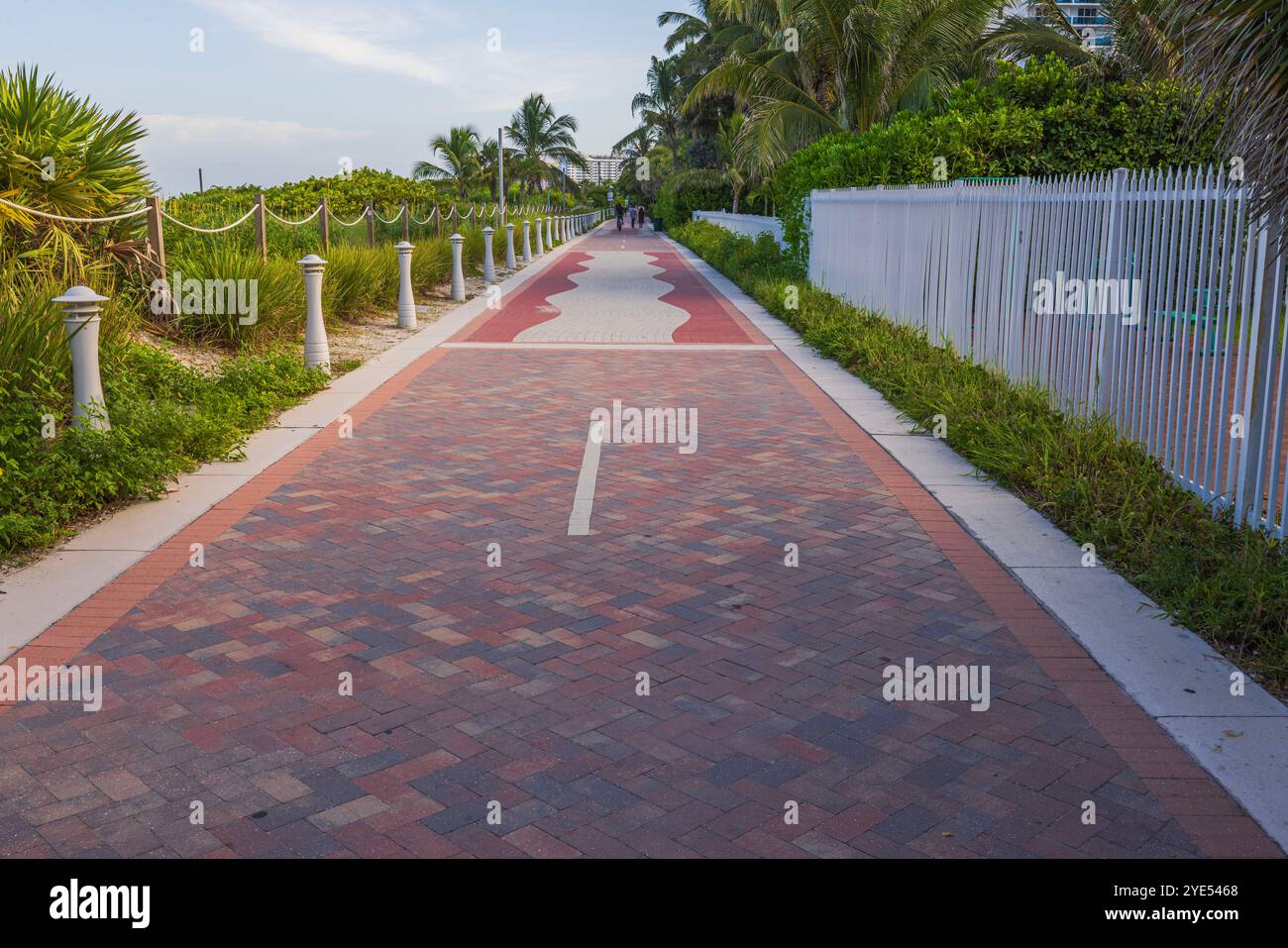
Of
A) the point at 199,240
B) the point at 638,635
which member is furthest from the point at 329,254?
the point at 638,635

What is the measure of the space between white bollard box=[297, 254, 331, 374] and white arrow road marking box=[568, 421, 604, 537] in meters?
3.82

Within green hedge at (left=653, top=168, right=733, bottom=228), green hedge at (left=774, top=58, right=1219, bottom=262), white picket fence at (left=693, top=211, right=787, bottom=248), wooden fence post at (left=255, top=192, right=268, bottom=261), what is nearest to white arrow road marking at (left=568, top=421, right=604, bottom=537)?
wooden fence post at (left=255, top=192, right=268, bottom=261)

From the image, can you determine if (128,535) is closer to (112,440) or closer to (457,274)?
(112,440)

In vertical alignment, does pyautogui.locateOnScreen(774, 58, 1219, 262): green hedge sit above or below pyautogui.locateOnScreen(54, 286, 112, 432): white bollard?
above

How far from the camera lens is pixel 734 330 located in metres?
17.3

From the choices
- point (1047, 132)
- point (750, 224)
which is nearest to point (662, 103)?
point (750, 224)

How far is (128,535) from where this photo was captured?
6.72 m

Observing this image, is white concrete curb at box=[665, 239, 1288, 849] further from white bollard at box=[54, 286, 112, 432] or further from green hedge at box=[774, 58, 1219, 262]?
green hedge at box=[774, 58, 1219, 262]

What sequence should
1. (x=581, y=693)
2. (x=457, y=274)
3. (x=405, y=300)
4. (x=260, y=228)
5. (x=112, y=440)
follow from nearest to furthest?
(x=581, y=693) < (x=112, y=440) < (x=260, y=228) < (x=405, y=300) < (x=457, y=274)

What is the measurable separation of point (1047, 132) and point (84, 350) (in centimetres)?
1374

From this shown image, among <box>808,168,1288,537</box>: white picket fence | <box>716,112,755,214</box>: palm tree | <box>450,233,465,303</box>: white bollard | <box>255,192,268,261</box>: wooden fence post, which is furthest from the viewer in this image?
<box>716,112,755,214</box>: palm tree

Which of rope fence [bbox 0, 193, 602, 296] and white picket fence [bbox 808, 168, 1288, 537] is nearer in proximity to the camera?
white picket fence [bbox 808, 168, 1288, 537]

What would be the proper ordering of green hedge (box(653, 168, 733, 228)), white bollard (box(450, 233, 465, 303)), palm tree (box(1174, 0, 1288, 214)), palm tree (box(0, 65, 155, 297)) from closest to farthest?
palm tree (box(1174, 0, 1288, 214)) → palm tree (box(0, 65, 155, 297)) → white bollard (box(450, 233, 465, 303)) → green hedge (box(653, 168, 733, 228))

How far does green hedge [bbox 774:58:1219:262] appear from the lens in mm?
16484
